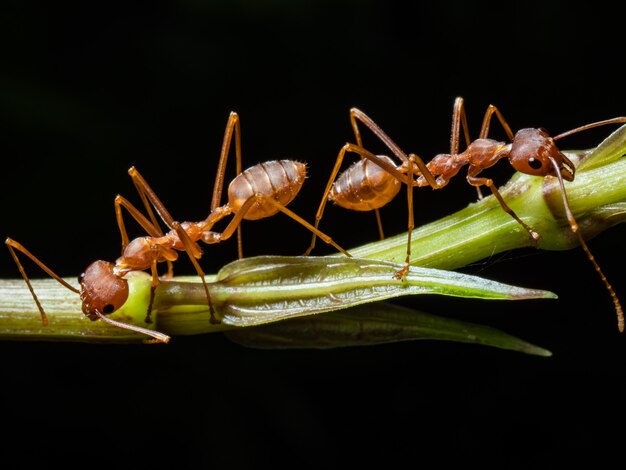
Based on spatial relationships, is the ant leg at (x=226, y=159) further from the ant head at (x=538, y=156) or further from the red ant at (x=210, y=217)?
the ant head at (x=538, y=156)

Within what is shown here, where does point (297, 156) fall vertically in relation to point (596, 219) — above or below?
above

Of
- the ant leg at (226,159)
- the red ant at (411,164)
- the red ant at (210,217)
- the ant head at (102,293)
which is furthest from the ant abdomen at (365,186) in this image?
the ant head at (102,293)

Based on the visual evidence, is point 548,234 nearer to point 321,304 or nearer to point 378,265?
point 378,265

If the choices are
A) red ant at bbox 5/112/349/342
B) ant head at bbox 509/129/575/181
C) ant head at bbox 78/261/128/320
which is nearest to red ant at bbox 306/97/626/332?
ant head at bbox 509/129/575/181

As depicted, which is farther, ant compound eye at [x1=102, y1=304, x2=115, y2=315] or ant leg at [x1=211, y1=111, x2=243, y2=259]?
ant leg at [x1=211, y1=111, x2=243, y2=259]

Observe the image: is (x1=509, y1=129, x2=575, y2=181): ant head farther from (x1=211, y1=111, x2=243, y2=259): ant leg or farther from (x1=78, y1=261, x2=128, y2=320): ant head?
(x1=78, y1=261, x2=128, y2=320): ant head

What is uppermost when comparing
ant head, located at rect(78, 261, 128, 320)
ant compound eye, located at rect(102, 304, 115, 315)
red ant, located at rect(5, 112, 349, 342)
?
red ant, located at rect(5, 112, 349, 342)

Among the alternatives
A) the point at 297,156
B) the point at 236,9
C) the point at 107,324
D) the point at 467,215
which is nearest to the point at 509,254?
the point at 467,215
